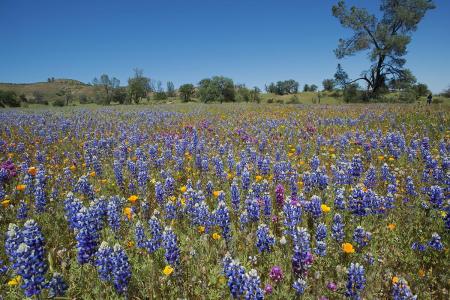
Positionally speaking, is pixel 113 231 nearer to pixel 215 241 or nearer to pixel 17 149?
pixel 215 241

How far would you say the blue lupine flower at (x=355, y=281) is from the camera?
3.15 metres

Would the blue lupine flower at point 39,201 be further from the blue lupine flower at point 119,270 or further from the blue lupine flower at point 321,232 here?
the blue lupine flower at point 321,232

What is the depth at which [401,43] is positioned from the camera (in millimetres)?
34594

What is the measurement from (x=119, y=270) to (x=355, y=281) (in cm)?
257

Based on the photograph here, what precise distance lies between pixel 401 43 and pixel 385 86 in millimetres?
5722

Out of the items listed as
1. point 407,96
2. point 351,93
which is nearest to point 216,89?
point 351,93

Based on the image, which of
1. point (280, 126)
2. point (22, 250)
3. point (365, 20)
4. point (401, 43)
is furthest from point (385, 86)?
point (22, 250)

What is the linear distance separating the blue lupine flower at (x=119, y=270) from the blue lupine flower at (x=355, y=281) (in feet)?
7.99

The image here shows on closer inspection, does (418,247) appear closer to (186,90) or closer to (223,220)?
(223,220)

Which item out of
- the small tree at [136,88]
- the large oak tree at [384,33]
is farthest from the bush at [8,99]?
the large oak tree at [384,33]

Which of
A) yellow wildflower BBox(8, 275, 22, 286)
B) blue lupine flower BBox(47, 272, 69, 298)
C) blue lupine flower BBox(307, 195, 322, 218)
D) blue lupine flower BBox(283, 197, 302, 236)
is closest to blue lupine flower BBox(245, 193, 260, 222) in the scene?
blue lupine flower BBox(283, 197, 302, 236)

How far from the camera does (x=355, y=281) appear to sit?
125 inches

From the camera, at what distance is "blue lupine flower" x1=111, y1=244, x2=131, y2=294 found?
318 cm

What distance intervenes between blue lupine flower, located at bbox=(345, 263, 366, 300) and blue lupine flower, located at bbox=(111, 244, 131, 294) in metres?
2.44
